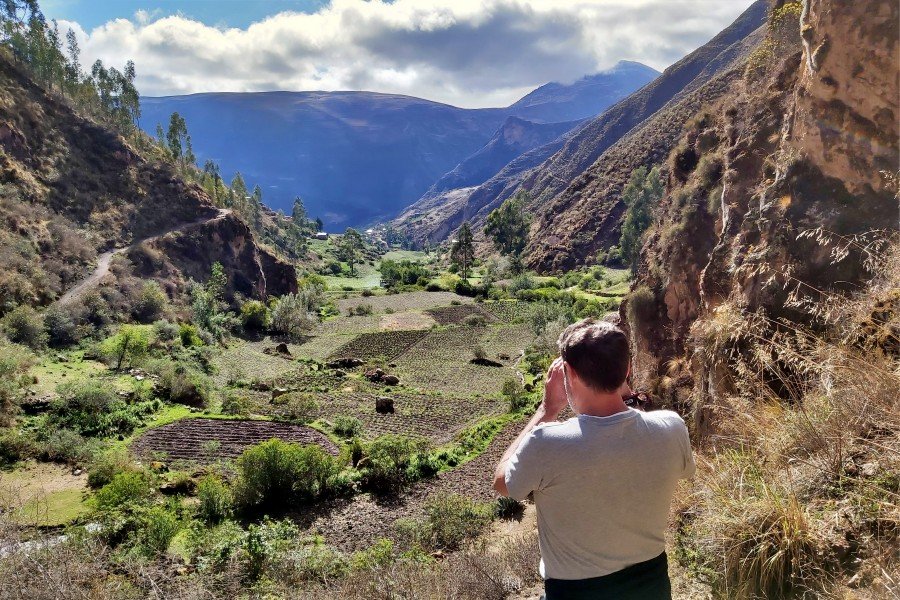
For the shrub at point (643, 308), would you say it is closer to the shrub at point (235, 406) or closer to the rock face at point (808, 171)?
the rock face at point (808, 171)

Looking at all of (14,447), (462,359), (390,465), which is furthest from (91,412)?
(462,359)

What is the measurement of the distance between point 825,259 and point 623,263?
176 ft

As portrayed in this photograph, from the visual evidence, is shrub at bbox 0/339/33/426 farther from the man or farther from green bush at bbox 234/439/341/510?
the man

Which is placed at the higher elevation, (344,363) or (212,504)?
(212,504)

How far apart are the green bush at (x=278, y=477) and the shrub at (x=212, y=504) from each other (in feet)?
1.08

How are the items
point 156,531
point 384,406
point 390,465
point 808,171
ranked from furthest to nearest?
point 384,406 → point 390,465 → point 156,531 → point 808,171

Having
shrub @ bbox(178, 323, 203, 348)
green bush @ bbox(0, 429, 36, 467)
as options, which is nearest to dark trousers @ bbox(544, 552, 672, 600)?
green bush @ bbox(0, 429, 36, 467)

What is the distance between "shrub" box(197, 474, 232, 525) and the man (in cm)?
1206

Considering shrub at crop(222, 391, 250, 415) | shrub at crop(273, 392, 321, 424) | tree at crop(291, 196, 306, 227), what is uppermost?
Result: tree at crop(291, 196, 306, 227)

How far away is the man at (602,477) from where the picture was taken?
1933 mm

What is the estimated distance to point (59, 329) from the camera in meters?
26.1

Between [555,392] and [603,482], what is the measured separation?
472 mm

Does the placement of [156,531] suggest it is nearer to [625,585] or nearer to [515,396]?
[625,585]

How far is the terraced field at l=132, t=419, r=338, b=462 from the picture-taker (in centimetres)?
1612
